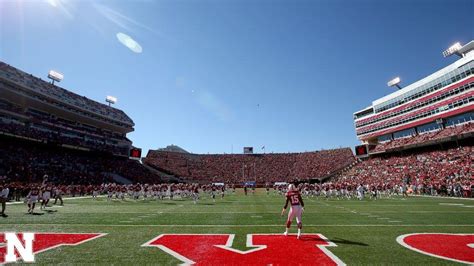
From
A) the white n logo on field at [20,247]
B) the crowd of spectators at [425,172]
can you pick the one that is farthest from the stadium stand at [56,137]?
the crowd of spectators at [425,172]

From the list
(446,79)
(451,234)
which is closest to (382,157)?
(446,79)

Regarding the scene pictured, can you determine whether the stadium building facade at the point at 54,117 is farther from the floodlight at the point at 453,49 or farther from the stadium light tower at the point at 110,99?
the floodlight at the point at 453,49

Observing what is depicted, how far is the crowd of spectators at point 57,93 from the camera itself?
44.2m

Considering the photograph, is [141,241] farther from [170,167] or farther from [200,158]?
[200,158]

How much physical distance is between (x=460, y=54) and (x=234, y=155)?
5436 cm

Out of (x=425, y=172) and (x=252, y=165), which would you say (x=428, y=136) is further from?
(x=252, y=165)

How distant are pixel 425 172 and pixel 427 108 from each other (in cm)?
1540

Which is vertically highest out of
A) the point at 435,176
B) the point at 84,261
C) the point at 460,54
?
the point at 460,54

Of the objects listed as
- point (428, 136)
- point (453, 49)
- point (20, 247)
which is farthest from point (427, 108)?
point (20, 247)

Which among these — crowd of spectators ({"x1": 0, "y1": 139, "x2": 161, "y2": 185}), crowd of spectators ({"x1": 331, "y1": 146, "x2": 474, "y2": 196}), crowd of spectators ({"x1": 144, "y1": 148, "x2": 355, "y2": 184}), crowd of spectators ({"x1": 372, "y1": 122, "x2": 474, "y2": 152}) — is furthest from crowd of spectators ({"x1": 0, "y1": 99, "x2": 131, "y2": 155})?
crowd of spectators ({"x1": 372, "y1": 122, "x2": 474, "y2": 152})

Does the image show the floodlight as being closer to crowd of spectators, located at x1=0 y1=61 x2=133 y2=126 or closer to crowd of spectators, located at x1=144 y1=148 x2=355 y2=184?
crowd of spectators, located at x1=144 y1=148 x2=355 y2=184

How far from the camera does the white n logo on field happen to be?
6.68 meters

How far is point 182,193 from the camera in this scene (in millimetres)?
35000

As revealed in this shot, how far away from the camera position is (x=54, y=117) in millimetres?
54156
